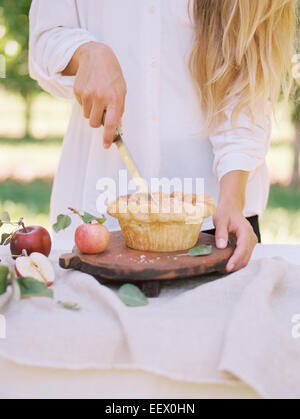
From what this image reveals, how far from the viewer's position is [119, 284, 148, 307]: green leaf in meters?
1.12

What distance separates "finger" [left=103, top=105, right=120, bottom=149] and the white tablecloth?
0.58 m

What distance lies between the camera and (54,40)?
1596mm

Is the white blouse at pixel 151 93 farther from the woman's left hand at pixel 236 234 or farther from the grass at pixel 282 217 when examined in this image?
the grass at pixel 282 217

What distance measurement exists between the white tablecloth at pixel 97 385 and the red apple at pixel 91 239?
1.14 feet

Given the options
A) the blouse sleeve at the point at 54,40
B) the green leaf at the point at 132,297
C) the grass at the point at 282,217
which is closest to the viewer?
the green leaf at the point at 132,297

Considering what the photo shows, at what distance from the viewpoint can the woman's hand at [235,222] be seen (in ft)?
4.30

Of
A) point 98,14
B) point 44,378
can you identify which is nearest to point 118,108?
point 98,14

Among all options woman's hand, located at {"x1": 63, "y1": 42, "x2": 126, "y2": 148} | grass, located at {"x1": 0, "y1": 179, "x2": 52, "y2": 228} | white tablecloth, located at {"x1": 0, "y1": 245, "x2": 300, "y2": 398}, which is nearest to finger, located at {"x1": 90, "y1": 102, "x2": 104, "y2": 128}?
woman's hand, located at {"x1": 63, "y1": 42, "x2": 126, "y2": 148}

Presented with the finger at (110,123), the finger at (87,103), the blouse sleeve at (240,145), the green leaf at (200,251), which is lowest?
the green leaf at (200,251)

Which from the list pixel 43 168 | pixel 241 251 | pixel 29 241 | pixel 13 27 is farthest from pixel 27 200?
pixel 241 251

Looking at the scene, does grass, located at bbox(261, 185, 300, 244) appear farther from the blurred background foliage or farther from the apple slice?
the apple slice

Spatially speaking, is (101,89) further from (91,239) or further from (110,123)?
(91,239)

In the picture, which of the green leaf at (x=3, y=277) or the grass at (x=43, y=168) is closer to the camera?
the green leaf at (x=3, y=277)

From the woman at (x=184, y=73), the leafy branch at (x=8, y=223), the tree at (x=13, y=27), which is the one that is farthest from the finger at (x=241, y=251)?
the tree at (x=13, y=27)
